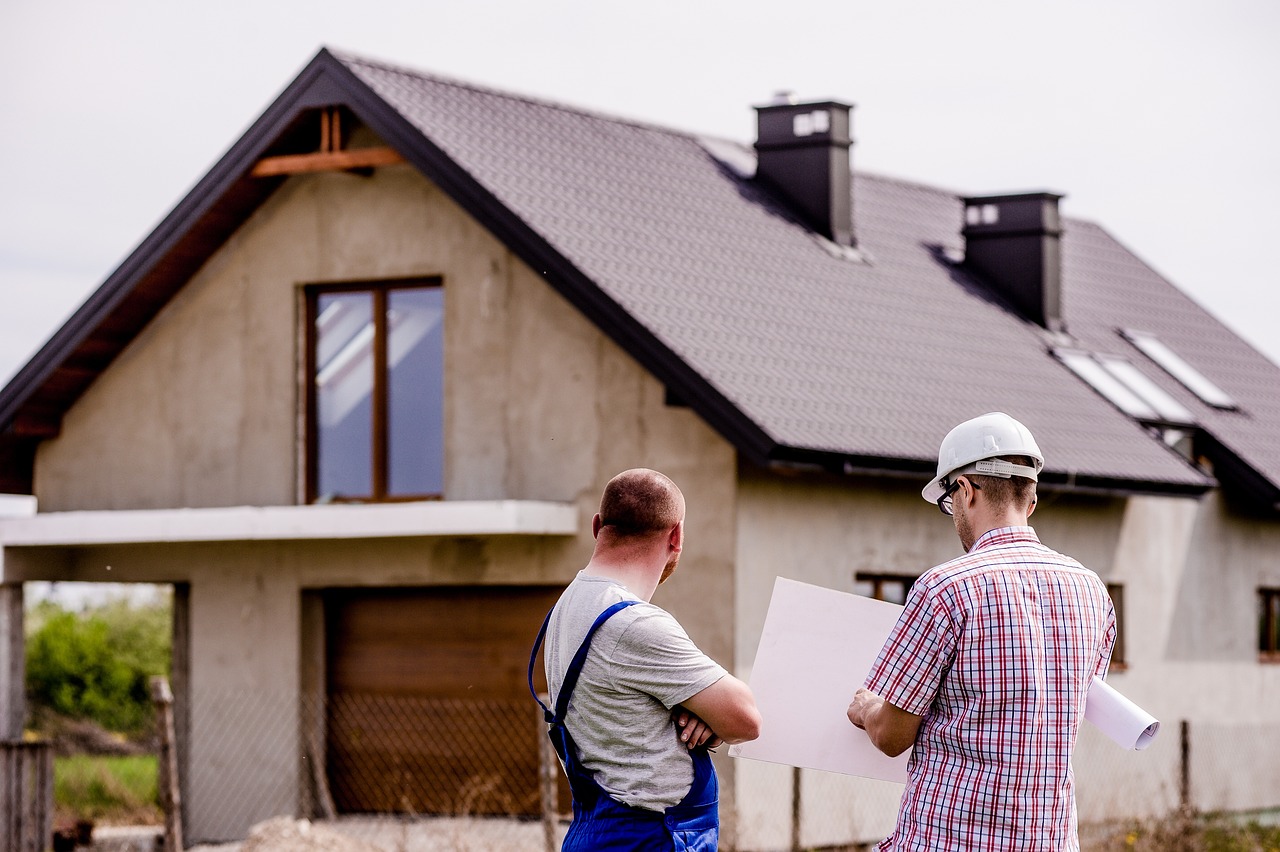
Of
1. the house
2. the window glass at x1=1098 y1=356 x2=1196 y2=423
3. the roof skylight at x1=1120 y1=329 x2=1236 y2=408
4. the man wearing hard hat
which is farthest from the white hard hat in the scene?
the roof skylight at x1=1120 y1=329 x2=1236 y2=408

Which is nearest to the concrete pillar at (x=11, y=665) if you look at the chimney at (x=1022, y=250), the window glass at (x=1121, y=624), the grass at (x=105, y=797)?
the grass at (x=105, y=797)

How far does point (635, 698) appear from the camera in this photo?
4129mm

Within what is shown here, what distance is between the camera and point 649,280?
13234 mm

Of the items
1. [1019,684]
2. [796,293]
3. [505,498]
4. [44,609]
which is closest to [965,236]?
[796,293]

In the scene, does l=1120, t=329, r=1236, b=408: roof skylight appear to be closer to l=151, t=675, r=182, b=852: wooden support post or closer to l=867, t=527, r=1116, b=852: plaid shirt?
l=151, t=675, r=182, b=852: wooden support post

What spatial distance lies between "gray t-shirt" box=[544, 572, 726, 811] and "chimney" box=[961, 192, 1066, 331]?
14.1m

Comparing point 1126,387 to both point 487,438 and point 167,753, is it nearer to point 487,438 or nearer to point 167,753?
point 487,438

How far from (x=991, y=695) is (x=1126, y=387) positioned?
13.5m

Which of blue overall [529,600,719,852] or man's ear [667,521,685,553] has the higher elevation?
man's ear [667,521,685,553]

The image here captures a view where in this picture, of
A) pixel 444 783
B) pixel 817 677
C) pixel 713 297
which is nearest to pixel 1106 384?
pixel 713 297

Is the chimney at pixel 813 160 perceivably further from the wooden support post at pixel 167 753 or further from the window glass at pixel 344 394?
the wooden support post at pixel 167 753

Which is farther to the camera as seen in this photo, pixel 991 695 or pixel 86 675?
pixel 86 675

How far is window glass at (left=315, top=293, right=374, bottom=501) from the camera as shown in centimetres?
1397

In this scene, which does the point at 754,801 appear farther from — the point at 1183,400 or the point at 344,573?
the point at 1183,400
